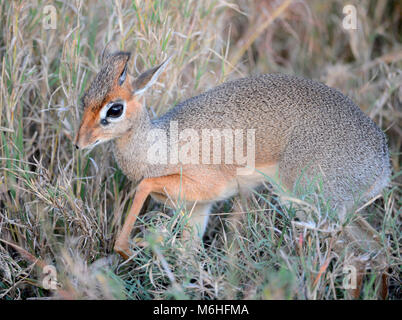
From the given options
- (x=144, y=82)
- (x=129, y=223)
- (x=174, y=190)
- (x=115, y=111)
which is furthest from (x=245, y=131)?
(x=129, y=223)

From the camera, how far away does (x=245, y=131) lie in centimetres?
342

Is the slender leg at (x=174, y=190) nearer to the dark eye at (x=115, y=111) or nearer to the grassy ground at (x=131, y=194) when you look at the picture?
the grassy ground at (x=131, y=194)

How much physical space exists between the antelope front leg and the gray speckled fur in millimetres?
105

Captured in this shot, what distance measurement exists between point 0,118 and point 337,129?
2.29 meters

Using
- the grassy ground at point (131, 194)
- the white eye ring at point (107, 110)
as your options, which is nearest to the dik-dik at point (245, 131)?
the white eye ring at point (107, 110)

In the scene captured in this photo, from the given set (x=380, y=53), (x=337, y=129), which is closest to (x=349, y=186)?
(x=337, y=129)

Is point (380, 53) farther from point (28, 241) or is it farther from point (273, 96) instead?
point (28, 241)

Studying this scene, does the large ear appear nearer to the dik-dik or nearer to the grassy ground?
the dik-dik

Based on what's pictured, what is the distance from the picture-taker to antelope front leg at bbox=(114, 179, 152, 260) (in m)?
3.26

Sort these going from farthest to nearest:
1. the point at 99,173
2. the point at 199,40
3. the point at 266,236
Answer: the point at 199,40
the point at 99,173
the point at 266,236

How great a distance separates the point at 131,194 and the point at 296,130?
1270 mm

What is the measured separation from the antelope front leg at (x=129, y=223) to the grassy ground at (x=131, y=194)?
0.11 metres

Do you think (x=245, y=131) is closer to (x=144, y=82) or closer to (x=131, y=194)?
(x=144, y=82)

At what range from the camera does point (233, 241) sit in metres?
3.13
